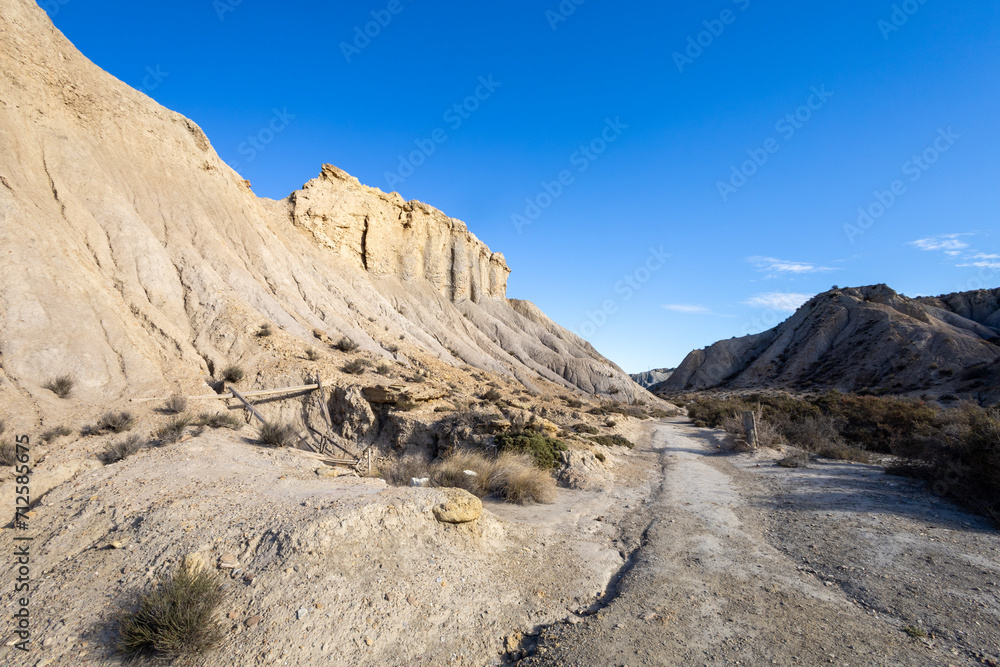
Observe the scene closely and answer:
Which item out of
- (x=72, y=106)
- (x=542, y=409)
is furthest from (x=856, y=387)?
(x=72, y=106)

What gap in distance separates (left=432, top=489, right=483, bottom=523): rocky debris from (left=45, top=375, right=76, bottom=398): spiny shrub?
1035 cm

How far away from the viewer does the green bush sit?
10.3 meters

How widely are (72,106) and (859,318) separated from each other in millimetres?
64666

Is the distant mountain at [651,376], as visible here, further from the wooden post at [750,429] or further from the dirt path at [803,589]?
the dirt path at [803,589]

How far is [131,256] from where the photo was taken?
51.5 ft

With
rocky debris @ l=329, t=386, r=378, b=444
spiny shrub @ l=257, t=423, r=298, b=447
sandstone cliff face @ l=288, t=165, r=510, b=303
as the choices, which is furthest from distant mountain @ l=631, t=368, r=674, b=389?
spiny shrub @ l=257, t=423, r=298, b=447

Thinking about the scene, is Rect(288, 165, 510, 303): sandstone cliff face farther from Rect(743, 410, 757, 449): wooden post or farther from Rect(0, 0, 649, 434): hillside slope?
Rect(743, 410, 757, 449): wooden post

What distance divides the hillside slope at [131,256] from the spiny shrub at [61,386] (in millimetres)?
151

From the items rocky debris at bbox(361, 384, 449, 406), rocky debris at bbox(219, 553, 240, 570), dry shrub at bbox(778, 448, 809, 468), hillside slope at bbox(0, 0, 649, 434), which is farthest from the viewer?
rocky debris at bbox(361, 384, 449, 406)

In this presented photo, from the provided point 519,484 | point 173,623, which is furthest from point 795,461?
point 173,623

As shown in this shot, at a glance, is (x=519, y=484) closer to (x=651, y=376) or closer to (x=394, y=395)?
(x=394, y=395)

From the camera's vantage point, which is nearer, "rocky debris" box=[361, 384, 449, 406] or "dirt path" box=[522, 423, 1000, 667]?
"dirt path" box=[522, 423, 1000, 667]

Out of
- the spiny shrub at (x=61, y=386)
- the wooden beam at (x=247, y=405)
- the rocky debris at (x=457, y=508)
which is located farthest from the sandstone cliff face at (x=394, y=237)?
the rocky debris at (x=457, y=508)

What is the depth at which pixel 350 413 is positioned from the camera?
12992 mm
